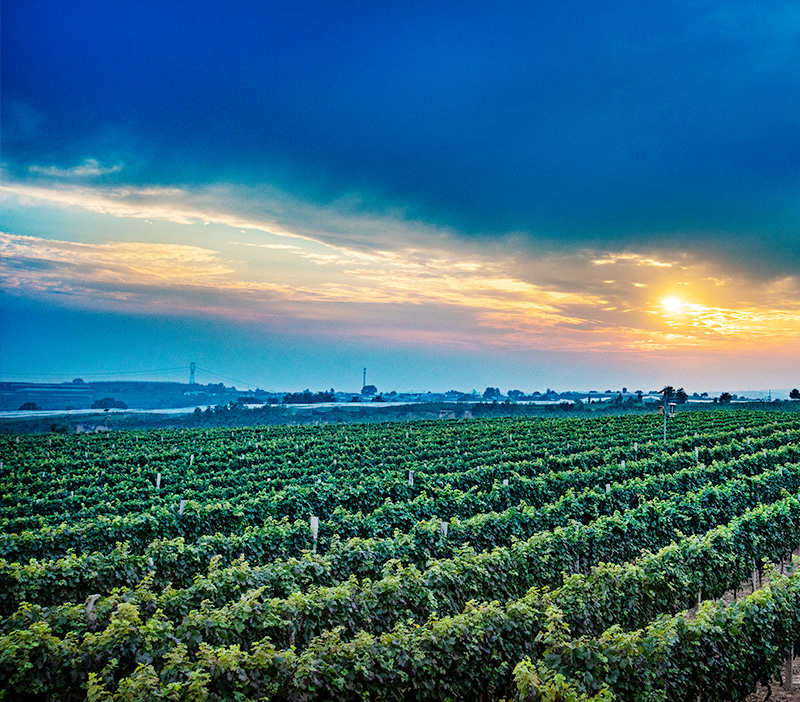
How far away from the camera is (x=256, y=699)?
6.33 metres

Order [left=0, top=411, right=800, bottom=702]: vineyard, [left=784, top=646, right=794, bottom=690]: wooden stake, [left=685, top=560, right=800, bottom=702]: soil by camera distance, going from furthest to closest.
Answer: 1. [left=784, top=646, right=794, bottom=690]: wooden stake
2. [left=685, top=560, right=800, bottom=702]: soil
3. [left=0, top=411, right=800, bottom=702]: vineyard

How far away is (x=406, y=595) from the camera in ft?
31.1

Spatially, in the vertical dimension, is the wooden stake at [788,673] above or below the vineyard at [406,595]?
below

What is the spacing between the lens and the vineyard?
22.1ft

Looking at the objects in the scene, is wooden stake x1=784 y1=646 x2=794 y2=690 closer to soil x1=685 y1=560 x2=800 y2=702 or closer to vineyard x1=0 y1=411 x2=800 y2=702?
soil x1=685 y1=560 x2=800 y2=702

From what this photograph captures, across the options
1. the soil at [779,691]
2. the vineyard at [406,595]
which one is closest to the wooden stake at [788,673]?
the soil at [779,691]

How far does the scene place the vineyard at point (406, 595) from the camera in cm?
675

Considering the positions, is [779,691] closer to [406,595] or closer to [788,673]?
[788,673]

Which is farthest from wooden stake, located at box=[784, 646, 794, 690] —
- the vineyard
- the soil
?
the vineyard

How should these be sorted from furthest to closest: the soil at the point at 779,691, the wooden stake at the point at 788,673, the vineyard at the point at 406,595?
the wooden stake at the point at 788,673
the soil at the point at 779,691
the vineyard at the point at 406,595

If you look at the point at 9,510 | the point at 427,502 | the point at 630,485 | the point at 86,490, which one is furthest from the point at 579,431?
the point at 9,510

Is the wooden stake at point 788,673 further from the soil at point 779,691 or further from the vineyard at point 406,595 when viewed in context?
the vineyard at point 406,595

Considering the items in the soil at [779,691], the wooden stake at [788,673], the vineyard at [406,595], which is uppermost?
the vineyard at [406,595]

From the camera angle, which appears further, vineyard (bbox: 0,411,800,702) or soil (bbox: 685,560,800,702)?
soil (bbox: 685,560,800,702)
